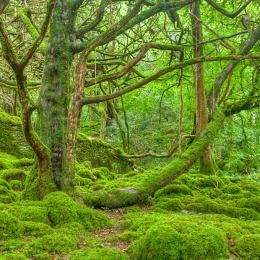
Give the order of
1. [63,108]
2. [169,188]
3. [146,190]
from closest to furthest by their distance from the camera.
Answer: [63,108] < [146,190] < [169,188]

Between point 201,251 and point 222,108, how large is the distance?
16.1 feet

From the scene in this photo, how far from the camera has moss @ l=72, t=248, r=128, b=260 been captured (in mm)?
3564

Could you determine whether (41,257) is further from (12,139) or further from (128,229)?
(12,139)

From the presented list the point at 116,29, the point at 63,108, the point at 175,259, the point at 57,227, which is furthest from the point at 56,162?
the point at 175,259

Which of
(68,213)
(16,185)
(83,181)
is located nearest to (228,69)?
(83,181)

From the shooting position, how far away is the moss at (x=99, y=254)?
3564 millimetres

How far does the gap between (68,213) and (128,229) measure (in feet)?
2.65

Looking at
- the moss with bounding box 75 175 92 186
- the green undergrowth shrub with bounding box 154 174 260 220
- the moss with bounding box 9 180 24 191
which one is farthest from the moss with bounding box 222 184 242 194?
the moss with bounding box 9 180 24 191

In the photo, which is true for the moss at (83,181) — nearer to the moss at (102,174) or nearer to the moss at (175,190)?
the moss at (102,174)

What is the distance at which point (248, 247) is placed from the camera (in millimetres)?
3951

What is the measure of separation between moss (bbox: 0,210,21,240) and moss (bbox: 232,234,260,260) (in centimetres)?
243

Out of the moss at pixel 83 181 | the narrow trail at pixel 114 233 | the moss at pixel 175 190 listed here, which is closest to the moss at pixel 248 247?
the narrow trail at pixel 114 233

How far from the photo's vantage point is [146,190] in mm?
6105

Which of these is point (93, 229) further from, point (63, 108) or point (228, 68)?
point (228, 68)
